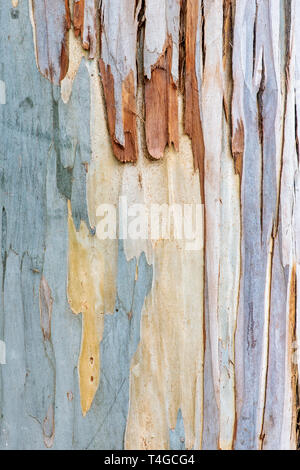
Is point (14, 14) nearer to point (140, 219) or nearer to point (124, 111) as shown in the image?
point (124, 111)

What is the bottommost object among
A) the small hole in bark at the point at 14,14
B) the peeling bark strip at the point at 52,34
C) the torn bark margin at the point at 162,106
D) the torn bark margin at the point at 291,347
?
the torn bark margin at the point at 291,347

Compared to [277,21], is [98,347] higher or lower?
lower

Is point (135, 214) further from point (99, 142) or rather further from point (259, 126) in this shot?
point (259, 126)

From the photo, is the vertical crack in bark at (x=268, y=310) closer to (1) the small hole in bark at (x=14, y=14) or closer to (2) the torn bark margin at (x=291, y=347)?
(2) the torn bark margin at (x=291, y=347)

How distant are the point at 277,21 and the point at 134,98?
0.98 ft

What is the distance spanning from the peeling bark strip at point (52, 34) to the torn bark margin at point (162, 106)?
156 millimetres

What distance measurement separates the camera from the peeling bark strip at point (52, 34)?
27.5 inches

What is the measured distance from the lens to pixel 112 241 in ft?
2.34

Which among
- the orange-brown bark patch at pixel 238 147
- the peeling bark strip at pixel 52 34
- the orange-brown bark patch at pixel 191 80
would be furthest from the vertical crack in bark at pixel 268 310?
the peeling bark strip at pixel 52 34

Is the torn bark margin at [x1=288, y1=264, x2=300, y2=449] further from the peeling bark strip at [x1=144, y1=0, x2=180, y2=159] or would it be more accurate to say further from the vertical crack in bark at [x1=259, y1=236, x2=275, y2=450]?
the peeling bark strip at [x1=144, y1=0, x2=180, y2=159]

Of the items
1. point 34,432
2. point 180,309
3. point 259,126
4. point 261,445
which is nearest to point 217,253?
point 180,309

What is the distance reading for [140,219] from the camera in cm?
71

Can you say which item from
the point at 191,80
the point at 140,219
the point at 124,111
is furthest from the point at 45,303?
the point at 191,80

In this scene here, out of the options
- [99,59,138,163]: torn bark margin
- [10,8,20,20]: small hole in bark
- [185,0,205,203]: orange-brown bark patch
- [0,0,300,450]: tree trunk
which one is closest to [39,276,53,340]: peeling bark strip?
[0,0,300,450]: tree trunk
